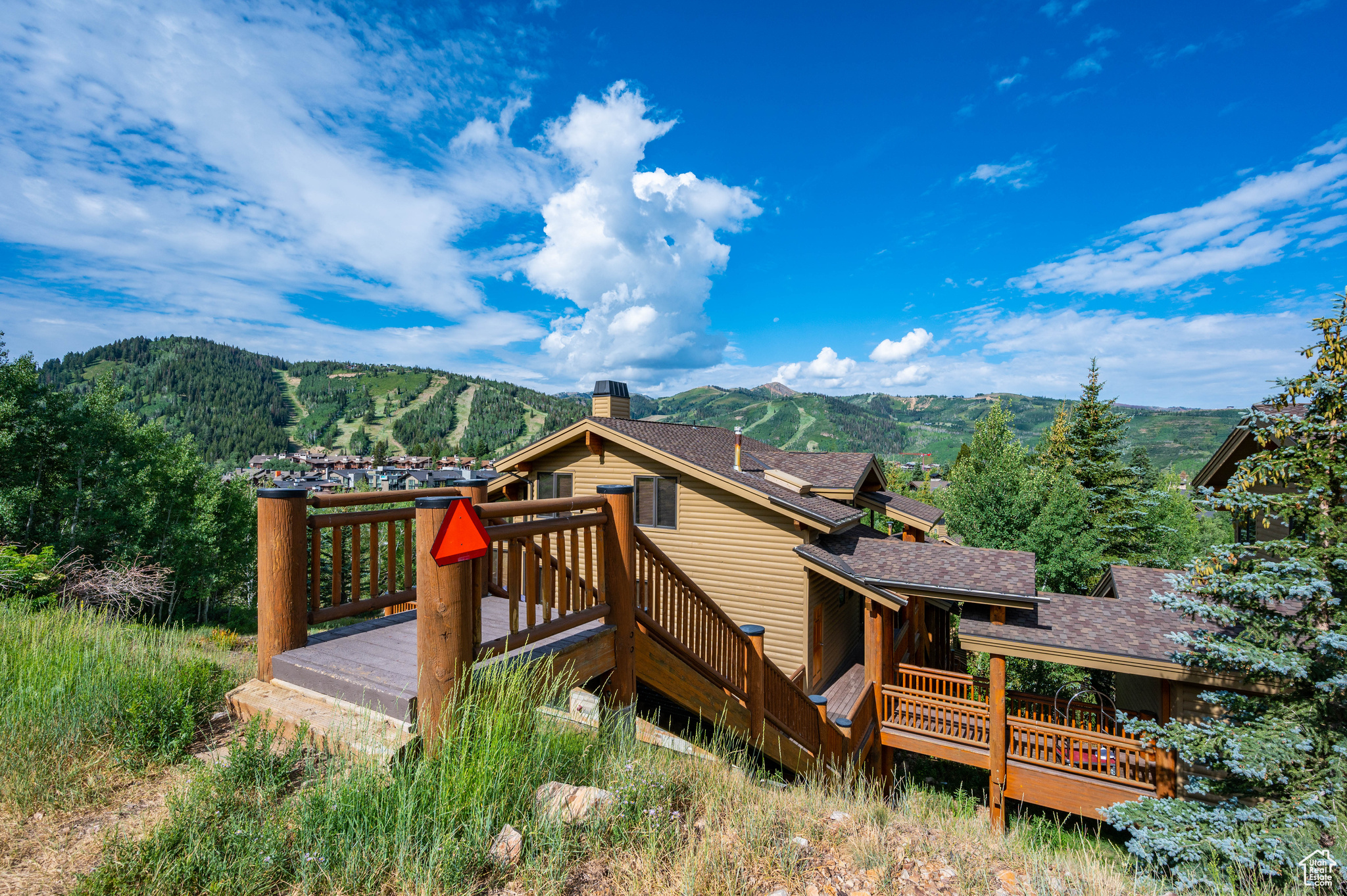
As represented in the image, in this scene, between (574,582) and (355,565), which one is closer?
(574,582)

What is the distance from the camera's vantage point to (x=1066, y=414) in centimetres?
3089

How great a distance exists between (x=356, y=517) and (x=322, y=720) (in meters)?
1.69

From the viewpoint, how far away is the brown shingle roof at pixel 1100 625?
8164 mm

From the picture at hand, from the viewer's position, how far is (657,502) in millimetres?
13664

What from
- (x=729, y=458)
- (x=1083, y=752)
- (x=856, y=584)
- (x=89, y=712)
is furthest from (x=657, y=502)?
(x=89, y=712)

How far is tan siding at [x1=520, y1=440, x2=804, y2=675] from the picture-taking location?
12.1 meters

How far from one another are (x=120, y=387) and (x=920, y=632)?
133 feet

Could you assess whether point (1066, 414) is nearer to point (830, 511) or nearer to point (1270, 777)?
point (830, 511)

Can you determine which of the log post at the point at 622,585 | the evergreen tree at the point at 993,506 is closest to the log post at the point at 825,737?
the log post at the point at 622,585

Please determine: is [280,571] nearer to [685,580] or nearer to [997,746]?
[685,580]

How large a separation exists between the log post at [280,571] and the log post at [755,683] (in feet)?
14.1

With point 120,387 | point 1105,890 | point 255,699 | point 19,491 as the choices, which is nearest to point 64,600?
point 255,699

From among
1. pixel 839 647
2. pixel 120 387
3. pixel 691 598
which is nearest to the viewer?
pixel 691 598

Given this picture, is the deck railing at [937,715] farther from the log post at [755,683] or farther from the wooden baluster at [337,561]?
the wooden baluster at [337,561]
